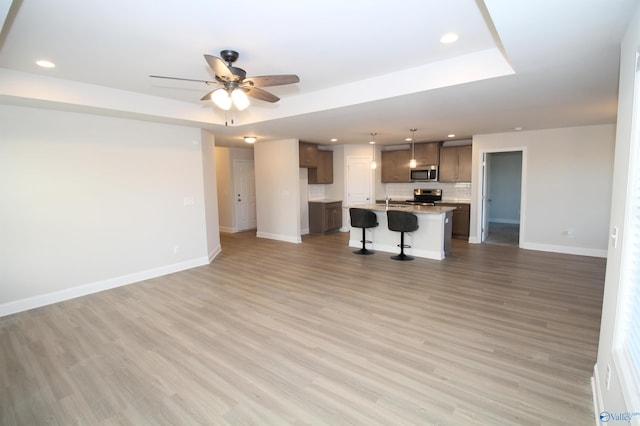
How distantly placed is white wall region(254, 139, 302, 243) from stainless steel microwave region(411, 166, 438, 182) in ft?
10.5

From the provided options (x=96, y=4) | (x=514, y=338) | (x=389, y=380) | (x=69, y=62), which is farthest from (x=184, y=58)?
(x=514, y=338)

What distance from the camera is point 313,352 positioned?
264 cm

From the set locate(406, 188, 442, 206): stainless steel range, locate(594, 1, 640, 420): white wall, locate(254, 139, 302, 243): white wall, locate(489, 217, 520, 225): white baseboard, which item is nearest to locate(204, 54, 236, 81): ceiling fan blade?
locate(594, 1, 640, 420): white wall

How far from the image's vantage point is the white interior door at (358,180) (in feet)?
27.5

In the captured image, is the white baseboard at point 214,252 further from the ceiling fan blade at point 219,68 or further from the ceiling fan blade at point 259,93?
the ceiling fan blade at point 219,68

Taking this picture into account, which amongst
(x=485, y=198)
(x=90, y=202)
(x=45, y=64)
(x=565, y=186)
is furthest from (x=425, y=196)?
(x=45, y=64)

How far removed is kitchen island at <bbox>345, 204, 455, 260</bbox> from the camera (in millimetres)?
5480

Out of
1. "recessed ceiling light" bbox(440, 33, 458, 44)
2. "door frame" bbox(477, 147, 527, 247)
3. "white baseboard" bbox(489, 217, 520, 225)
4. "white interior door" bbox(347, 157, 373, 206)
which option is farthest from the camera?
"white baseboard" bbox(489, 217, 520, 225)

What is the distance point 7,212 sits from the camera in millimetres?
3516

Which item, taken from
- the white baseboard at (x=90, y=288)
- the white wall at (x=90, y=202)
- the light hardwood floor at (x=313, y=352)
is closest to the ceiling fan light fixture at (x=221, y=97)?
the light hardwood floor at (x=313, y=352)

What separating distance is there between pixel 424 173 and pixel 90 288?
727 cm

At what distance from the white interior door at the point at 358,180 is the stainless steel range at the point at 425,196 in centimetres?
119

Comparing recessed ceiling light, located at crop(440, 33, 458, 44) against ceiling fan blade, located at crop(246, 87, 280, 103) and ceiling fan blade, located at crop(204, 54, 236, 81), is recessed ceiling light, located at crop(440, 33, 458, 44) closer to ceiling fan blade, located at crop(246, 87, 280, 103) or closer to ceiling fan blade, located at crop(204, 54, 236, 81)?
ceiling fan blade, located at crop(246, 87, 280, 103)

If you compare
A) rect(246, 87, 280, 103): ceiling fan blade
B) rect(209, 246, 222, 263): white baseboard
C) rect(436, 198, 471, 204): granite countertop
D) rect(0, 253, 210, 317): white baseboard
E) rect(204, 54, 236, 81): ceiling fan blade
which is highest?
rect(204, 54, 236, 81): ceiling fan blade
